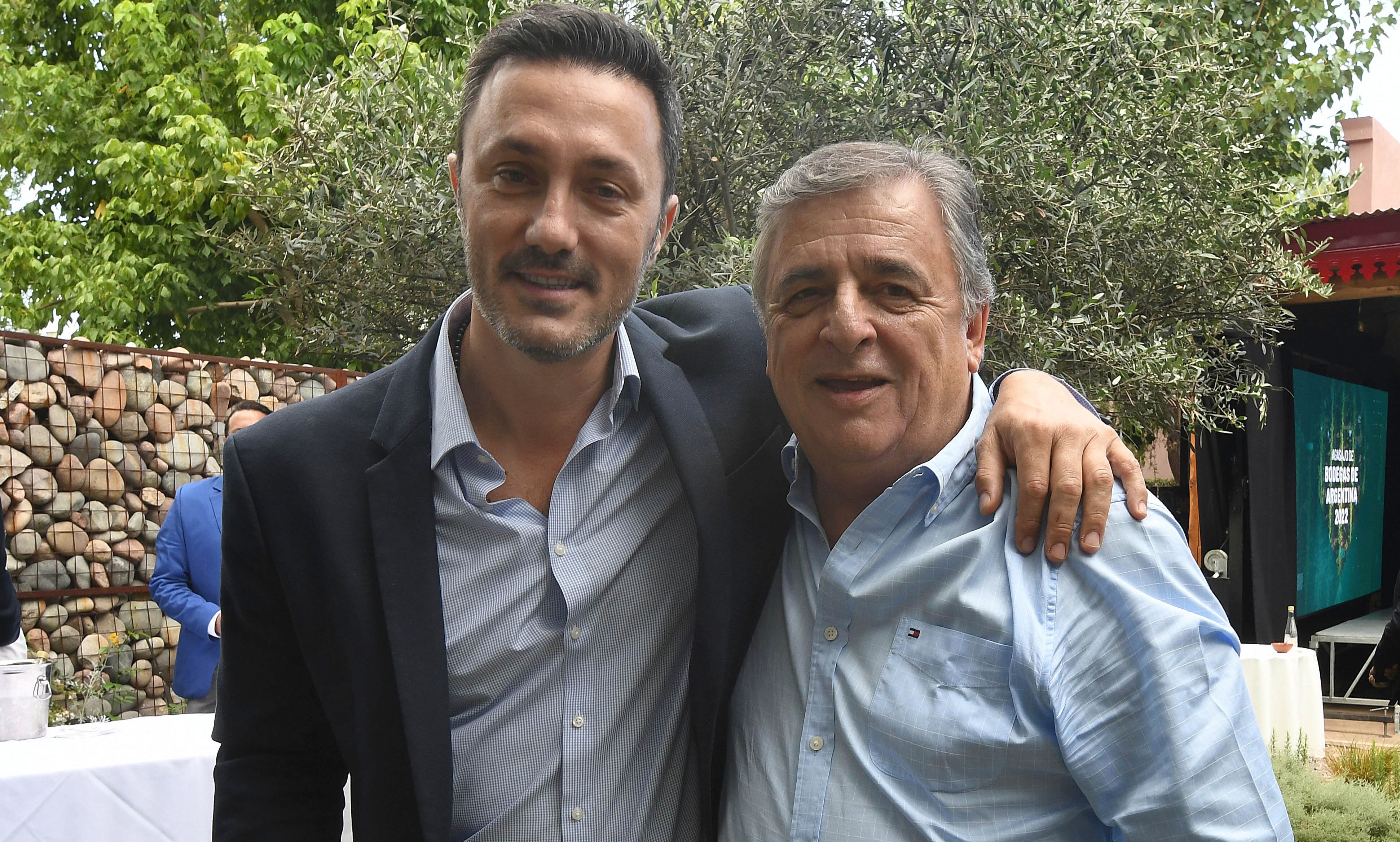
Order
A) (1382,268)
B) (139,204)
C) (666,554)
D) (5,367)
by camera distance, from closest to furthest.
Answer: (666,554) < (5,367) < (1382,268) < (139,204)

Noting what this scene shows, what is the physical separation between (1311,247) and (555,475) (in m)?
8.22

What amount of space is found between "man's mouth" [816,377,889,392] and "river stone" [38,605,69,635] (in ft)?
23.0

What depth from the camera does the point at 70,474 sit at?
24.2ft

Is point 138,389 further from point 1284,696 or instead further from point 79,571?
point 1284,696

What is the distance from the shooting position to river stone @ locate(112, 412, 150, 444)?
766cm

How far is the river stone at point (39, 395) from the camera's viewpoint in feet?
23.0

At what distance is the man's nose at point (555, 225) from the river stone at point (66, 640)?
6.70 metres

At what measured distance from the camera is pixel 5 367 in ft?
22.5

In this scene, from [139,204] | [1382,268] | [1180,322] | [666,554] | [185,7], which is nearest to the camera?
[666,554]

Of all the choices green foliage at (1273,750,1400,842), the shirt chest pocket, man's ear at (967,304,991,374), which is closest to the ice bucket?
the shirt chest pocket

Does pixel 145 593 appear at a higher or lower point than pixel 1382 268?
lower

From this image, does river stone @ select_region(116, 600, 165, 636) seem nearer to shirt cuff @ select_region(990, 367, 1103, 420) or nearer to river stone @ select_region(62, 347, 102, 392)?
river stone @ select_region(62, 347, 102, 392)

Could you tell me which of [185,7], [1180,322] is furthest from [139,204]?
[1180,322]

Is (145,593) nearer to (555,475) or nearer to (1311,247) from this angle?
(555,475)
